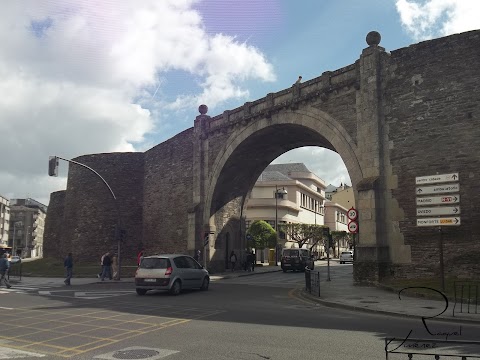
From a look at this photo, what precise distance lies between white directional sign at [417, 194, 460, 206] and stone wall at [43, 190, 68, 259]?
35721 millimetres

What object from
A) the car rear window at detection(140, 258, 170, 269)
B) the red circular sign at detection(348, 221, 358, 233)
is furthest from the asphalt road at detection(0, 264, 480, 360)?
the red circular sign at detection(348, 221, 358, 233)

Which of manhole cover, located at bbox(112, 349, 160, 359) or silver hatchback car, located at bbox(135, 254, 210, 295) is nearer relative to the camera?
manhole cover, located at bbox(112, 349, 160, 359)

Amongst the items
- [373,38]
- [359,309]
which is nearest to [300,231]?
[373,38]

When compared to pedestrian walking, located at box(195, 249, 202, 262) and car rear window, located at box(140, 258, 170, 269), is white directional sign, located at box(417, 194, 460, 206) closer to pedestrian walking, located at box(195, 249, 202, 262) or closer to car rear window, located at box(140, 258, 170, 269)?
car rear window, located at box(140, 258, 170, 269)

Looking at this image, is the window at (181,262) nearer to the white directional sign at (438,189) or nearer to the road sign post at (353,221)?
the road sign post at (353,221)

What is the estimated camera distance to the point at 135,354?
20.8ft

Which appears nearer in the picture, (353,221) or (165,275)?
(165,275)

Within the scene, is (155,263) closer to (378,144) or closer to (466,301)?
(466,301)

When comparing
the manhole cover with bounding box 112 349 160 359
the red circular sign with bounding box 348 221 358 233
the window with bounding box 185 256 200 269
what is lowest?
the manhole cover with bounding box 112 349 160 359

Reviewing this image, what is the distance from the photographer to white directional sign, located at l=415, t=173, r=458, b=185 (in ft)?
56.0

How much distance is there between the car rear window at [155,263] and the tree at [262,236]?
32.7m

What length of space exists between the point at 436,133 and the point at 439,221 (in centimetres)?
360

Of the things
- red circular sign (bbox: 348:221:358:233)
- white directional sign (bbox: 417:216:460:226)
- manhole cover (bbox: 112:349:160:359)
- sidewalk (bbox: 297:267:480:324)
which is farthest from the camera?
red circular sign (bbox: 348:221:358:233)

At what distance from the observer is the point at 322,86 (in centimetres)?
2272
